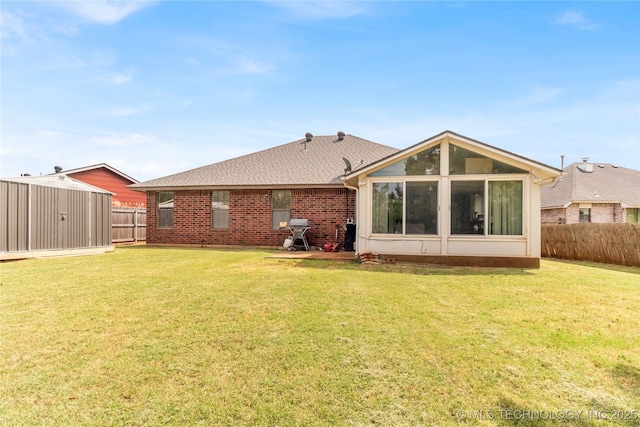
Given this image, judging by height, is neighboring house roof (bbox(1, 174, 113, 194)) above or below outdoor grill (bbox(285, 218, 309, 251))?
above

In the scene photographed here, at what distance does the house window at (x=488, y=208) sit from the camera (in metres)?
8.37

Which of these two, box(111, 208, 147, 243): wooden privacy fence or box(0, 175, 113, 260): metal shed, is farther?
box(111, 208, 147, 243): wooden privacy fence

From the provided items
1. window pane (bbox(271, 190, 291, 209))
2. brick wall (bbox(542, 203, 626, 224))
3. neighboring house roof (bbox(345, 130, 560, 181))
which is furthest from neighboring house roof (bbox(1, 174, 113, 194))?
brick wall (bbox(542, 203, 626, 224))

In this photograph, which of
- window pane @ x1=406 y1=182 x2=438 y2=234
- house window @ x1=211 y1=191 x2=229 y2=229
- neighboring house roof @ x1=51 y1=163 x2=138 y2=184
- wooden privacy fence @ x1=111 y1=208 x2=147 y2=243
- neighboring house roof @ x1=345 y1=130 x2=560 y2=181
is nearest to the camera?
neighboring house roof @ x1=345 y1=130 x2=560 y2=181

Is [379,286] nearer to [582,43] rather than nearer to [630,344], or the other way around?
[630,344]

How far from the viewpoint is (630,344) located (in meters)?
3.42

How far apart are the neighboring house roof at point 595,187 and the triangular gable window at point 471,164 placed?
38.4 ft

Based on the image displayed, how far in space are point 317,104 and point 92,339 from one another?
12942 millimetres

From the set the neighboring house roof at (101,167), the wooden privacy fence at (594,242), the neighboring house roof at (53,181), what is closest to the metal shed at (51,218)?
the neighboring house roof at (53,181)

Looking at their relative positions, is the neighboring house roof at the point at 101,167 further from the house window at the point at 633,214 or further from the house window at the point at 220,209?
the house window at the point at 633,214

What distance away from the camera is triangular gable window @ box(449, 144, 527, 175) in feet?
27.5

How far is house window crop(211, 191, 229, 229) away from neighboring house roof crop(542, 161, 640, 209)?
17.2 metres

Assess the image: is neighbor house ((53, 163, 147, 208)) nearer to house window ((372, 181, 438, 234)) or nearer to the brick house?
the brick house

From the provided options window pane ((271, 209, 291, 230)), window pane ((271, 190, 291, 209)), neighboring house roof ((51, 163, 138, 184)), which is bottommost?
window pane ((271, 209, 291, 230))
